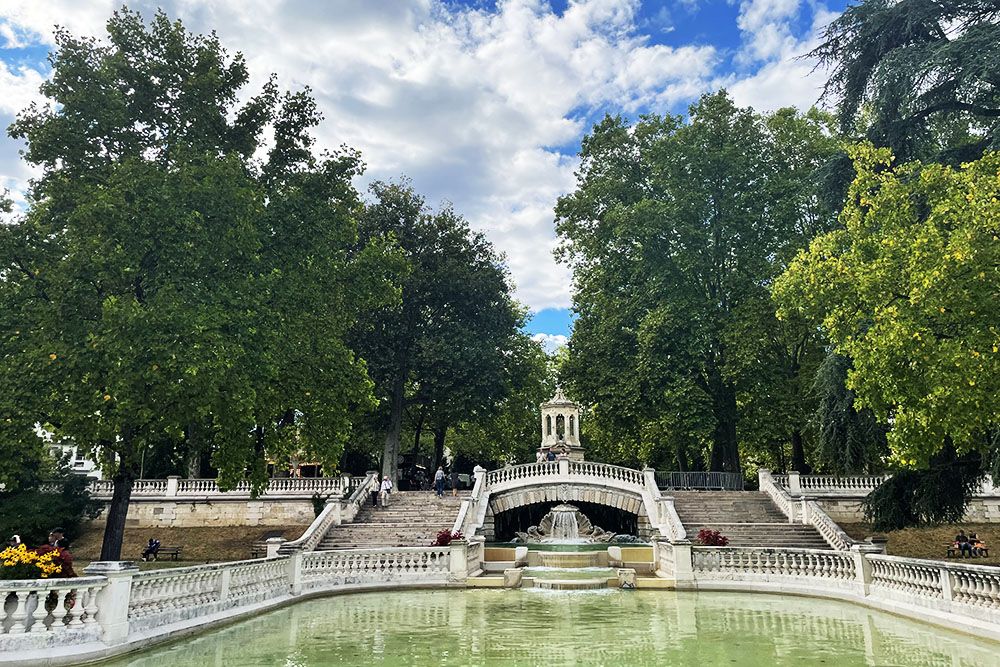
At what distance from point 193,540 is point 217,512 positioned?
2.32 metres

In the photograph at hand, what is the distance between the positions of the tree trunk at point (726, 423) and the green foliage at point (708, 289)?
5 cm

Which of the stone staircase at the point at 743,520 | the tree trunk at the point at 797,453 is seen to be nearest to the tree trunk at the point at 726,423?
the stone staircase at the point at 743,520

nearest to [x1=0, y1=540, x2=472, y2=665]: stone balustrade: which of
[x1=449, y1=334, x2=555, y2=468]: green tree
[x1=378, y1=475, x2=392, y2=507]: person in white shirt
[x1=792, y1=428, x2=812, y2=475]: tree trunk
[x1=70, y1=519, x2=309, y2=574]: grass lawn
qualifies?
[x1=378, y1=475, x2=392, y2=507]: person in white shirt

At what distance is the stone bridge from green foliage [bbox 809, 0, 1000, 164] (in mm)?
15131

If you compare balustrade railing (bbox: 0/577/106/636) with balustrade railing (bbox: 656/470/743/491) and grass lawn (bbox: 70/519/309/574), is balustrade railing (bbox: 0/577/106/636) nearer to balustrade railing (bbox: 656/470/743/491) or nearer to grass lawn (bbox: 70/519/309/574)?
grass lawn (bbox: 70/519/309/574)

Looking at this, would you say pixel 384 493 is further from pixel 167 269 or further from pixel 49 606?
pixel 49 606

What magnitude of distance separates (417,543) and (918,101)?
19023 mm

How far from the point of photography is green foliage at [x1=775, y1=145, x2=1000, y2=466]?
9.76m

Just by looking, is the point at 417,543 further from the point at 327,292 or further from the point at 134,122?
the point at 134,122

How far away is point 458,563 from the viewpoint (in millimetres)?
17531

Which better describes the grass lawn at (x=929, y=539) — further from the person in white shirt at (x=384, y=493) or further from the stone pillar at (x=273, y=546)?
the stone pillar at (x=273, y=546)

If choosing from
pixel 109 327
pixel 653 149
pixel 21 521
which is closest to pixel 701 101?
pixel 653 149

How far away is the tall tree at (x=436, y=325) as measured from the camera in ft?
109

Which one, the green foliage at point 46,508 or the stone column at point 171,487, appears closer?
the green foliage at point 46,508
